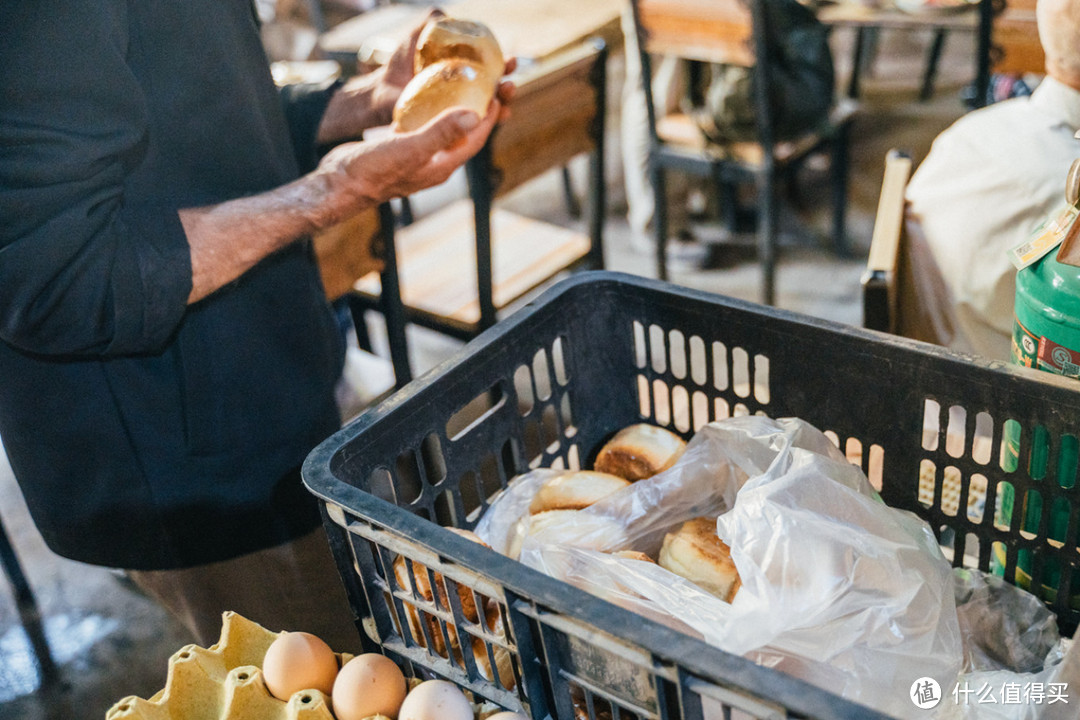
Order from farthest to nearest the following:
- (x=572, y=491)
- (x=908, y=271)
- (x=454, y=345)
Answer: (x=454, y=345)
(x=908, y=271)
(x=572, y=491)

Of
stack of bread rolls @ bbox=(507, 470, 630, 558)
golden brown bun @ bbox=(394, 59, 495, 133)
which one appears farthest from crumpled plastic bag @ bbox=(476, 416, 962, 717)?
golden brown bun @ bbox=(394, 59, 495, 133)

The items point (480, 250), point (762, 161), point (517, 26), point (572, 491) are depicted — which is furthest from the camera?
point (517, 26)

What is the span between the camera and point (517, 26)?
10.7ft

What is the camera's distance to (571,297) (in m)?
0.98

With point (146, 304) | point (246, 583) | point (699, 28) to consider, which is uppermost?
point (146, 304)

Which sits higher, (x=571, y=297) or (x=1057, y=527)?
(x=571, y=297)

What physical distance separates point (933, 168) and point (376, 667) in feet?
4.02

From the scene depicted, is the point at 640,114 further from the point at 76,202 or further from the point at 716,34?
the point at 76,202

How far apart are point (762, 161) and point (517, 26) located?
3.49 ft

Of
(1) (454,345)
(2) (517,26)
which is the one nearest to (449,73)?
(1) (454,345)

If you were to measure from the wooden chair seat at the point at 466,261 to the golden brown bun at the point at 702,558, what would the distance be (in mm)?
1459

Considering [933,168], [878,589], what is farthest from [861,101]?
[878,589]

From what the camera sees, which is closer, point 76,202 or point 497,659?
point 497,659

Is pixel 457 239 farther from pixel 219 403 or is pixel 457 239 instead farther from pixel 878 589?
pixel 878 589
